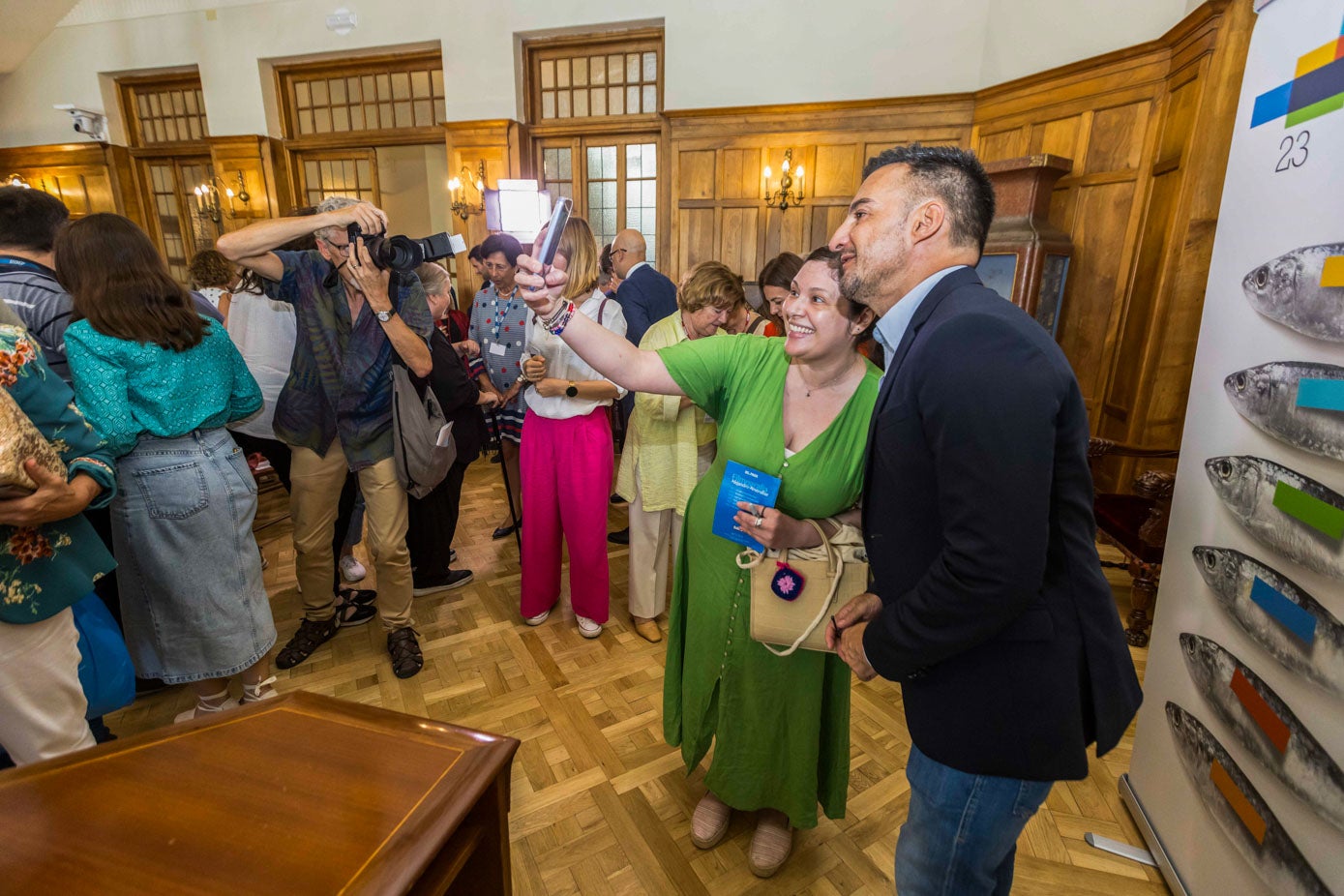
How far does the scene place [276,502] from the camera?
4.14m

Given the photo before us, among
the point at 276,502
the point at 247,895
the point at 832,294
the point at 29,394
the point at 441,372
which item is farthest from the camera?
the point at 276,502

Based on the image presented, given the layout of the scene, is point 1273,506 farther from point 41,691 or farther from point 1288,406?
point 41,691

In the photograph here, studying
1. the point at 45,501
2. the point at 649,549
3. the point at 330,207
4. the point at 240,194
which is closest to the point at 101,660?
the point at 45,501

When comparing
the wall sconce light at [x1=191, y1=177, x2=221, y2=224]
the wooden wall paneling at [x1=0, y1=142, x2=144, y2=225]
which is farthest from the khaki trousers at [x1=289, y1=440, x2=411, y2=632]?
the wooden wall paneling at [x1=0, y1=142, x2=144, y2=225]

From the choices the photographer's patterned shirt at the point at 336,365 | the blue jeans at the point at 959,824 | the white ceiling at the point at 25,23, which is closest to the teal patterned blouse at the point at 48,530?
the photographer's patterned shirt at the point at 336,365

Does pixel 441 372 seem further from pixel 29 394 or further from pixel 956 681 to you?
pixel 956 681

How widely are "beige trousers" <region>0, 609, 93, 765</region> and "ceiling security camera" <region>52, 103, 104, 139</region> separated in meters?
8.58

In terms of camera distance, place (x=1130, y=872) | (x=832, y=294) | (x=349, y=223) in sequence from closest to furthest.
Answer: (x=832, y=294)
(x=1130, y=872)
(x=349, y=223)

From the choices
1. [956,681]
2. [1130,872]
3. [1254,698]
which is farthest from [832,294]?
[1130,872]

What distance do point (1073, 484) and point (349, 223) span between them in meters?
1.97

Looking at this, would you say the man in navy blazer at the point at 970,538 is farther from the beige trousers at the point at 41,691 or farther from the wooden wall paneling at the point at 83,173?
the wooden wall paneling at the point at 83,173

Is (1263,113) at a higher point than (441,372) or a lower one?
higher

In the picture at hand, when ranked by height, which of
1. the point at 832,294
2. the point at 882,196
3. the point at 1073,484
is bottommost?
the point at 1073,484

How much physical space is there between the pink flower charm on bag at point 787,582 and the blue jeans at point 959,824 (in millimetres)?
353
